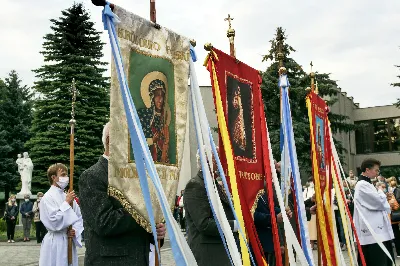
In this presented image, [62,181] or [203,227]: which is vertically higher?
[62,181]

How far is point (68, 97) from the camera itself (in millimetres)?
37500

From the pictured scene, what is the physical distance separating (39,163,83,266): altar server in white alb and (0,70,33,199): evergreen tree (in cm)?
3637

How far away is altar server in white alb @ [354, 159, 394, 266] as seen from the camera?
27.1ft

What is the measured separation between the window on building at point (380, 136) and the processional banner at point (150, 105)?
39717 mm

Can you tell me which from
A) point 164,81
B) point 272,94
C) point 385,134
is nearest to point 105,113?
point 272,94

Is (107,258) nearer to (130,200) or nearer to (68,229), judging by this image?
(130,200)

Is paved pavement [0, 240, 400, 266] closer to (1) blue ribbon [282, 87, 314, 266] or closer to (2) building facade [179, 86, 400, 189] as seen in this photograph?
(1) blue ribbon [282, 87, 314, 266]

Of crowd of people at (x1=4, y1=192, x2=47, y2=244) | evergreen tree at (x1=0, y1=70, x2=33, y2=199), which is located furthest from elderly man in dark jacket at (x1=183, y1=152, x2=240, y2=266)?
evergreen tree at (x1=0, y1=70, x2=33, y2=199)

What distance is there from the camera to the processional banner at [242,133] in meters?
5.20

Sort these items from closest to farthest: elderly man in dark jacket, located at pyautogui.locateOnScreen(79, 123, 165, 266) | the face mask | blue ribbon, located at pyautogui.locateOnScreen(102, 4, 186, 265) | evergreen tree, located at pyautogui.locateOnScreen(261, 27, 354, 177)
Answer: blue ribbon, located at pyautogui.locateOnScreen(102, 4, 186, 265) → elderly man in dark jacket, located at pyautogui.locateOnScreen(79, 123, 165, 266) → the face mask → evergreen tree, located at pyautogui.locateOnScreen(261, 27, 354, 177)

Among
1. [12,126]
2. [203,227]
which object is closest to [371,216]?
[203,227]

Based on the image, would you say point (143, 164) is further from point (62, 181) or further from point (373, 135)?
point (373, 135)

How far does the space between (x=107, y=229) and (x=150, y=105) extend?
0.95 meters

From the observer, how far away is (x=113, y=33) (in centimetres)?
390
